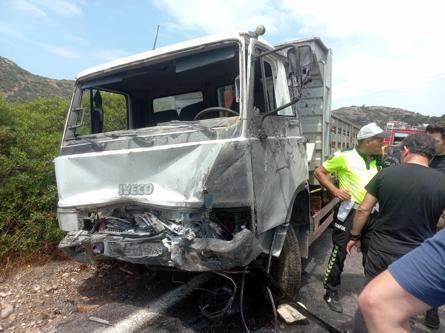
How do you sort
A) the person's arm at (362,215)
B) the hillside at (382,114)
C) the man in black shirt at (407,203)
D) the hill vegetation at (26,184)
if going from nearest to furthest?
the man in black shirt at (407,203) < the person's arm at (362,215) < the hill vegetation at (26,184) < the hillside at (382,114)

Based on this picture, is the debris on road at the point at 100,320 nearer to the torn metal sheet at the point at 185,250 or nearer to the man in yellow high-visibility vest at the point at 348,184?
the torn metal sheet at the point at 185,250

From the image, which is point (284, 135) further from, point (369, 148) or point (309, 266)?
point (309, 266)

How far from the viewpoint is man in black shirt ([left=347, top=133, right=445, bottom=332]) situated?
2.34 meters

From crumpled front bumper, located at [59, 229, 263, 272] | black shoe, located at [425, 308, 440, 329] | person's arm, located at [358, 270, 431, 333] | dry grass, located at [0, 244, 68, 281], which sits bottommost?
black shoe, located at [425, 308, 440, 329]

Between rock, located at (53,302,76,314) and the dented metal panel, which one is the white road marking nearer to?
rock, located at (53,302,76,314)

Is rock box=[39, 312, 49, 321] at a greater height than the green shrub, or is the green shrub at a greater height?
the green shrub

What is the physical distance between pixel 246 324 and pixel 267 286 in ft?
1.20

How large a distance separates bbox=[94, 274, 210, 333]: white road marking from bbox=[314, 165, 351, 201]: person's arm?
1687 millimetres

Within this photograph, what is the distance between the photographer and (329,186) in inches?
139

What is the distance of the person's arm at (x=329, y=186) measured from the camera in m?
3.45

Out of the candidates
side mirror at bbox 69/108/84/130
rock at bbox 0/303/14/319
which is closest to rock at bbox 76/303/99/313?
rock at bbox 0/303/14/319

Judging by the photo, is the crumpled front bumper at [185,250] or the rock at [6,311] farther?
the rock at [6,311]

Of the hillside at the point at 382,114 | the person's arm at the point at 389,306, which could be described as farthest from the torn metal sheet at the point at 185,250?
the hillside at the point at 382,114

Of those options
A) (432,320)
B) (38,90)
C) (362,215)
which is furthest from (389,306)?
(38,90)
